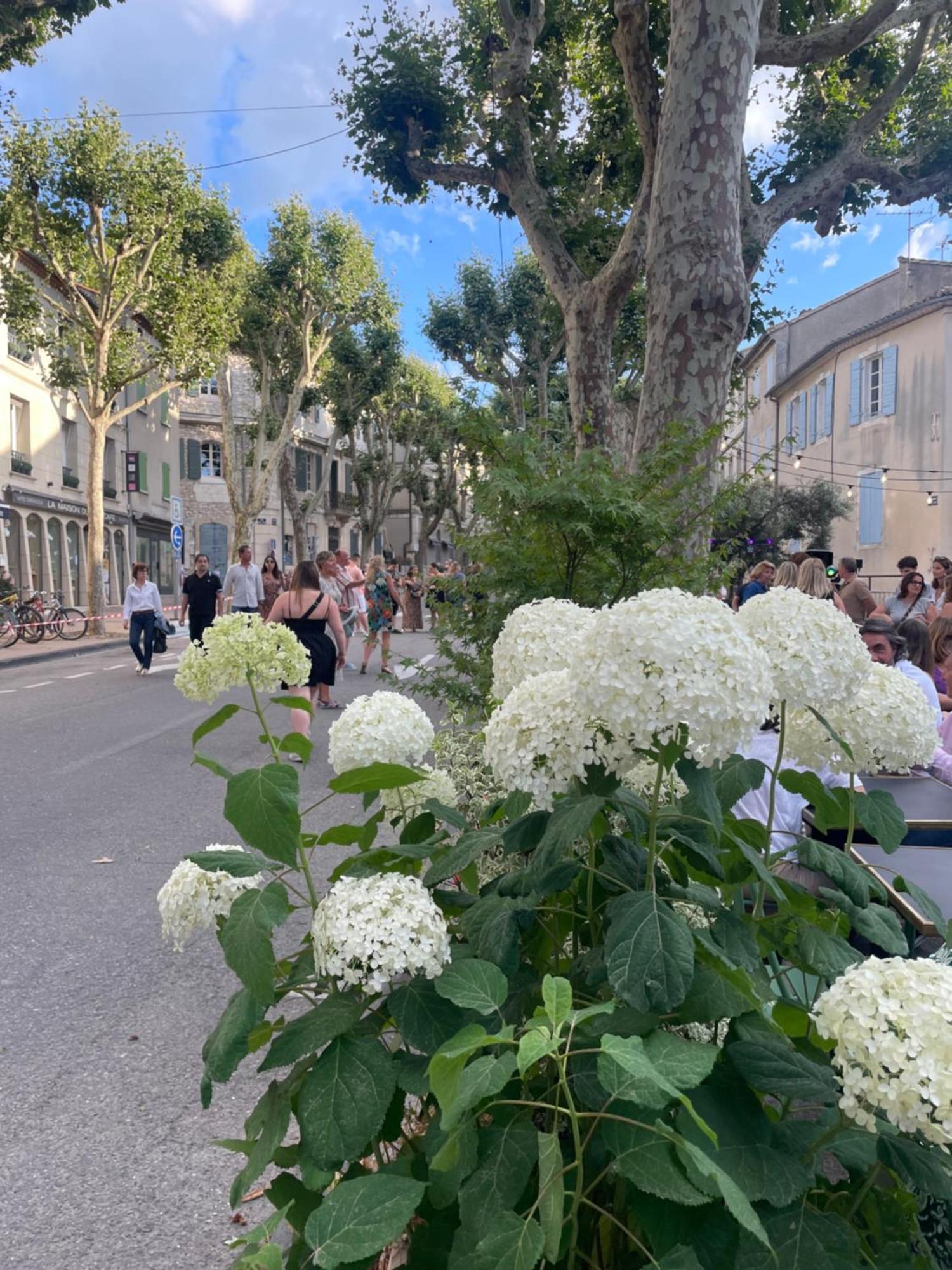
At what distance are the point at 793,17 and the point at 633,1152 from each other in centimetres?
1279

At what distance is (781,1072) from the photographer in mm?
1141

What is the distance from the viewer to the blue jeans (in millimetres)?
16047

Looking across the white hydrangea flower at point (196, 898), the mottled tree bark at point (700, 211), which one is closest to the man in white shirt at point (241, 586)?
the mottled tree bark at point (700, 211)

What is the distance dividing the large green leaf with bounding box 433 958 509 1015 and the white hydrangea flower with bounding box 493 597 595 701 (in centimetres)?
51

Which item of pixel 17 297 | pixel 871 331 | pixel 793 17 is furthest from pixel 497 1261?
pixel 871 331

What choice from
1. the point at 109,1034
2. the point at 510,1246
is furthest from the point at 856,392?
the point at 510,1246

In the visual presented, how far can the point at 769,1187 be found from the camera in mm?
1103

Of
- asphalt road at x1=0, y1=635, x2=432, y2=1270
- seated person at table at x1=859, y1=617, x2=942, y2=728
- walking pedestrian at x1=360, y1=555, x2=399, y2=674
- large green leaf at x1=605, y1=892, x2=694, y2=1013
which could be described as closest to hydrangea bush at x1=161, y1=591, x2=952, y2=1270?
large green leaf at x1=605, y1=892, x2=694, y2=1013

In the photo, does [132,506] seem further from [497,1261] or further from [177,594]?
[497,1261]

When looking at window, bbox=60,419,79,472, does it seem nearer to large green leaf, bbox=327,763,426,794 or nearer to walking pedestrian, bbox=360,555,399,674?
walking pedestrian, bbox=360,555,399,674

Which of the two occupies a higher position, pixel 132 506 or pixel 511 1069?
pixel 132 506

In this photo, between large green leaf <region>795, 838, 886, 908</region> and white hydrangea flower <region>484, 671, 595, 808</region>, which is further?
large green leaf <region>795, 838, 886, 908</region>

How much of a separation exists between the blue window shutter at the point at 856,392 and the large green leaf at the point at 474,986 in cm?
3594

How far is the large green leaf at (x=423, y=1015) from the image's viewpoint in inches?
48.9
